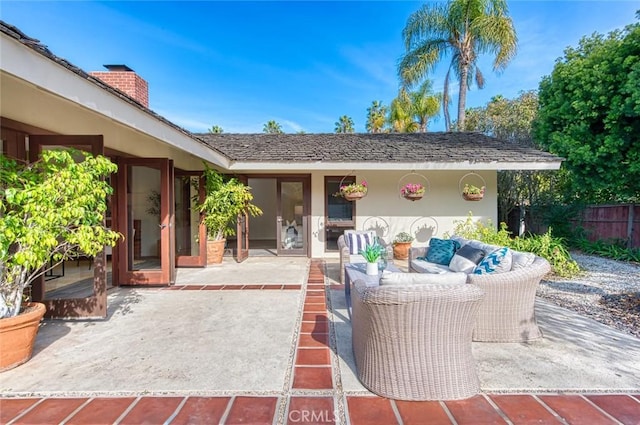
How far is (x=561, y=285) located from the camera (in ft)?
18.7

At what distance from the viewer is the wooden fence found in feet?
29.5

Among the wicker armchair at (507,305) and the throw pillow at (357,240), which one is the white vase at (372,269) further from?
the throw pillow at (357,240)

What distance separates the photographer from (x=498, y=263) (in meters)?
3.61

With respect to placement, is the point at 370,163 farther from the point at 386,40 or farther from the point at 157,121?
the point at 386,40

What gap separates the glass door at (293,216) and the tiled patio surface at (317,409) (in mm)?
6701

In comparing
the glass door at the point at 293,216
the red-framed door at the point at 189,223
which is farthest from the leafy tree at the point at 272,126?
the red-framed door at the point at 189,223

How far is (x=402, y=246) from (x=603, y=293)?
4059 millimetres

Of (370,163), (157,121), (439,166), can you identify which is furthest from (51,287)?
(439,166)

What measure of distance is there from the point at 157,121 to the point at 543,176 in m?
13.0

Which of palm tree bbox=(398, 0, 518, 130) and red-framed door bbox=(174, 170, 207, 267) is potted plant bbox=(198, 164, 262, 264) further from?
palm tree bbox=(398, 0, 518, 130)

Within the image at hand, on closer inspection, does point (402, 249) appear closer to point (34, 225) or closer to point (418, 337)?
point (418, 337)

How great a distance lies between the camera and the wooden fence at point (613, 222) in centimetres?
898

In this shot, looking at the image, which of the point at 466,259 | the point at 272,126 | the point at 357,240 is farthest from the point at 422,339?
the point at 272,126

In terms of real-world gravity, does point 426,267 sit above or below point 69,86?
below
